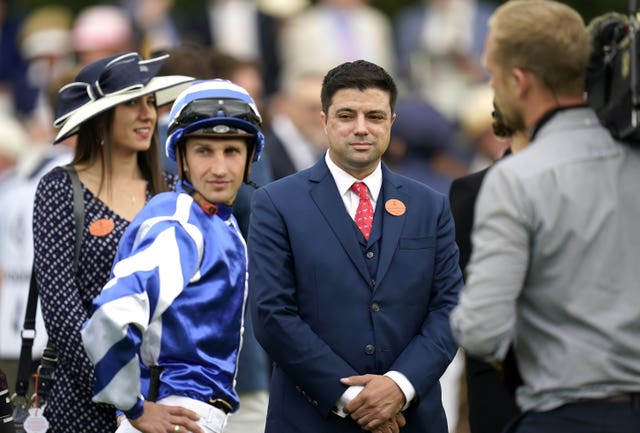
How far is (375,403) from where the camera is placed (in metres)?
5.75

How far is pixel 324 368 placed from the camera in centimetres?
578

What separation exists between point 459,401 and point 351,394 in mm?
2857

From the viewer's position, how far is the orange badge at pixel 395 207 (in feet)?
19.9

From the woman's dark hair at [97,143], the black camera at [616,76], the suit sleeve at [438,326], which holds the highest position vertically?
the black camera at [616,76]

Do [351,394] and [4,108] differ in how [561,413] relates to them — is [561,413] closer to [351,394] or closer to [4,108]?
[351,394]

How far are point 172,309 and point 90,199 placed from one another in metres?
1.03

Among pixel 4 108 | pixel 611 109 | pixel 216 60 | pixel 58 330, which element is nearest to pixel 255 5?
pixel 4 108

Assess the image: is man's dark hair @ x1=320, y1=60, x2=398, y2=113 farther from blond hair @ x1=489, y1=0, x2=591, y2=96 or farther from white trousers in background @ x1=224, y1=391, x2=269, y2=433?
white trousers in background @ x1=224, y1=391, x2=269, y2=433

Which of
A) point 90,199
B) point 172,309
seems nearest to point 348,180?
point 172,309

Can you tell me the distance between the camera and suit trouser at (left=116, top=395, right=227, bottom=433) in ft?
18.4

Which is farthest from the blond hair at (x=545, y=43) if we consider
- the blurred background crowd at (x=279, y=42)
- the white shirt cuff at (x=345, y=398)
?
the blurred background crowd at (x=279, y=42)

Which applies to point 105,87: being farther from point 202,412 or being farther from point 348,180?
point 202,412

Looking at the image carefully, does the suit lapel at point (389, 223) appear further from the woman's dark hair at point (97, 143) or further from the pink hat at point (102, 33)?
the pink hat at point (102, 33)

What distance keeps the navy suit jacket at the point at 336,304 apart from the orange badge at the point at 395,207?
2 cm
